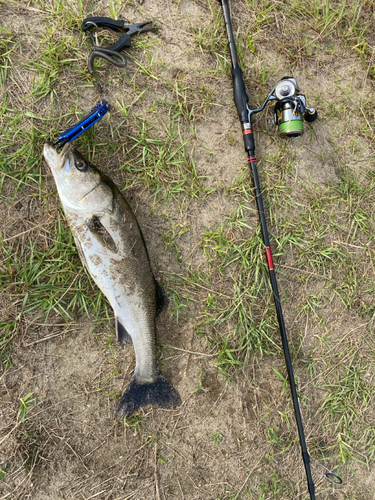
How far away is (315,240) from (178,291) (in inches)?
58.6

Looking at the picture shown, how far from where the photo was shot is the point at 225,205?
3178 mm

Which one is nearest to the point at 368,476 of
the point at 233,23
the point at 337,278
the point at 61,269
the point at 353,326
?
the point at 353,326

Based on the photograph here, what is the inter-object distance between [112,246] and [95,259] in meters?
0.16

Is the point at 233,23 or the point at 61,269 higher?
the point at 233,23

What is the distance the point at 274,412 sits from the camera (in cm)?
313

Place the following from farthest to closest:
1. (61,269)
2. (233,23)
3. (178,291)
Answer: (233,23) < (178,291) < (61,269)

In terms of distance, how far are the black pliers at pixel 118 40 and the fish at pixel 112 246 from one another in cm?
101

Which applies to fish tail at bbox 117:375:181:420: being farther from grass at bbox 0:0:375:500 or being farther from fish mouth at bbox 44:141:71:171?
fish mouth at bbox 44:141:71:171

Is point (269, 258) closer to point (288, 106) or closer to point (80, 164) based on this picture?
point (288, 106)

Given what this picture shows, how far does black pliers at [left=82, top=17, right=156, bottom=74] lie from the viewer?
9.34ft

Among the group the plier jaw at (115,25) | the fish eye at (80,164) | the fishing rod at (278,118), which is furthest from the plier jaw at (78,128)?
the fishing rod at (278,118)

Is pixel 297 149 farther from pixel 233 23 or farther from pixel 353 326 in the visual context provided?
pixel 353 326

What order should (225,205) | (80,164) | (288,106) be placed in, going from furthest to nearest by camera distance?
(225,205), (288,106), (80,164)

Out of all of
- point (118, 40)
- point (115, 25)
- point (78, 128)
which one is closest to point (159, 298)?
point (78, 128)
